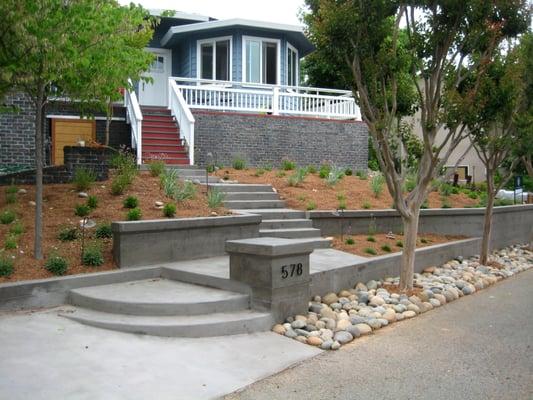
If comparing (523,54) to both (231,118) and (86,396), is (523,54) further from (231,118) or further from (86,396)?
(86,396)

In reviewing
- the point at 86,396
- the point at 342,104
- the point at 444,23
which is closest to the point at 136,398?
the point at 86,396

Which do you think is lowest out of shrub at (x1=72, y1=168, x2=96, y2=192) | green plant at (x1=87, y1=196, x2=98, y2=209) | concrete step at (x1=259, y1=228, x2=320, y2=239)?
concrete step at (x1=259, y1=228, x2=320, y2=239)

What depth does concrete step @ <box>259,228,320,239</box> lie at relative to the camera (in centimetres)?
1009

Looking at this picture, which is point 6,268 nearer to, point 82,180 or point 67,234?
point 67,234

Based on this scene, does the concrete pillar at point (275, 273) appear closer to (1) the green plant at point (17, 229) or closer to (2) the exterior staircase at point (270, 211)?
(2) the exterior staircase at point (270, 211)

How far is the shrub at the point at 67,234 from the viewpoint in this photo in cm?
816

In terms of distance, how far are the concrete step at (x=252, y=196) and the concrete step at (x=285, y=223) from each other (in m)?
1.16

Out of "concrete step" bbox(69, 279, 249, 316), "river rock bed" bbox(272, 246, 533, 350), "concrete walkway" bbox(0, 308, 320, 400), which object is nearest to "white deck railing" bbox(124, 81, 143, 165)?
"concrete step" bbox(69, 279, 249, 316)

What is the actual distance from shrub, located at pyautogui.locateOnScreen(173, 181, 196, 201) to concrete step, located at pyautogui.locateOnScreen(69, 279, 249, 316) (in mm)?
2903

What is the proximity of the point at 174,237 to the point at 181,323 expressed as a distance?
248 centimetres

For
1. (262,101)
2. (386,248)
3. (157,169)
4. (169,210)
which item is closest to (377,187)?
(386,248)

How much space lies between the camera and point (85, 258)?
7.65 m

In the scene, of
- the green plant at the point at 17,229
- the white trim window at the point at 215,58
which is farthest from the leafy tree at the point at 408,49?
the white trim window at the point at 215,58

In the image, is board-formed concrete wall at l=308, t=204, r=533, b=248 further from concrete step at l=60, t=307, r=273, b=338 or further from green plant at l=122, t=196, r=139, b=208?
concrete step at l=60, t=307, r=273, b=338
